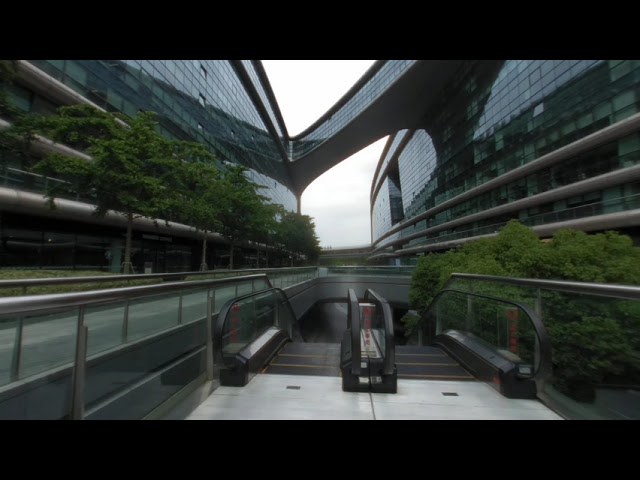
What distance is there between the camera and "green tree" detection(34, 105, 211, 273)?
1277cm

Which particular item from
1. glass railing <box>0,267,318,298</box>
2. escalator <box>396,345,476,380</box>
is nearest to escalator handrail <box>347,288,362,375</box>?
escalator <box>396,345,476,380</box>

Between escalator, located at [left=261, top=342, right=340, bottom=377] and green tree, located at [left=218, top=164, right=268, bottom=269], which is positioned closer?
escalator, located at [left=261, top=342, right=340, bottom=377]

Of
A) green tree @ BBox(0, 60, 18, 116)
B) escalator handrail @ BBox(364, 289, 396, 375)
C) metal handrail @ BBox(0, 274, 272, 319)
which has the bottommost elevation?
escalator handrail @ BBox(364, 289, 396, 375)

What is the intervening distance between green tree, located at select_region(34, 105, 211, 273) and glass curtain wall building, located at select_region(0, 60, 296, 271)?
3.08 meters

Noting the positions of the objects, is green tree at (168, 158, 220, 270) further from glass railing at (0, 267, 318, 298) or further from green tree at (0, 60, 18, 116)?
green tree at (0, 60, 18, 116)

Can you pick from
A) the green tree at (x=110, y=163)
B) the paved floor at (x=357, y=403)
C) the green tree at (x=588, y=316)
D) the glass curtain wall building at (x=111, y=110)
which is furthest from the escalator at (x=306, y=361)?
the glass curtain wall building at (x=111, y=110)

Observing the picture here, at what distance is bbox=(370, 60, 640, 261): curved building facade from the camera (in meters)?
21.6

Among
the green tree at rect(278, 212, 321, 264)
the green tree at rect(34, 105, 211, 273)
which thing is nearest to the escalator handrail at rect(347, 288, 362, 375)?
the green tree at rect(34, 105, 211, 273)

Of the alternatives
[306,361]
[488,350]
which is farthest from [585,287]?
[306,361]

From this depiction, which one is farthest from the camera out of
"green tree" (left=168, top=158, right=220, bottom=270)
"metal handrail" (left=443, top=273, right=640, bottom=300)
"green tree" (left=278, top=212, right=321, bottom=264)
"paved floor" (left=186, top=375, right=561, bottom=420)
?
"green tree" (left=278, top=212, right=321, bottom=264)

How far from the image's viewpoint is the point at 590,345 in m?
3.07

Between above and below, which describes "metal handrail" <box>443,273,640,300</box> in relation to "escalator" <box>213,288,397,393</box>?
above

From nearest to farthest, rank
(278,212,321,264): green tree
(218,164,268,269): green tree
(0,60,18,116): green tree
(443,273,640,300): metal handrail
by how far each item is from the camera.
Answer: (443,273,640,300): metal handrail
(0,60,18,116): green tree
(218,164,268,269): green tree
(278,212,321,264): green tree
